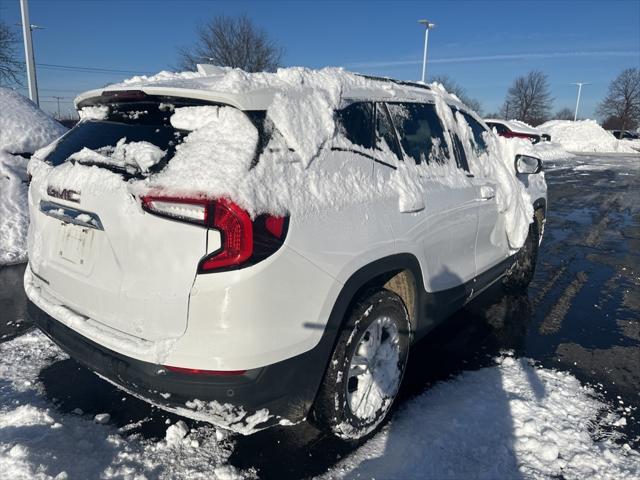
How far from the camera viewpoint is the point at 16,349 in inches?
141

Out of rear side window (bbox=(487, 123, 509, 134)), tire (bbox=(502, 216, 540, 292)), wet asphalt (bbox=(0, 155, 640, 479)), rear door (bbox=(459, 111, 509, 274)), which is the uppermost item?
rear side window (bbox=(487, 123, 509, 134))

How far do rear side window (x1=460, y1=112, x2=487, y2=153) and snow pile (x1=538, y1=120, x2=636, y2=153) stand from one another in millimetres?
44375

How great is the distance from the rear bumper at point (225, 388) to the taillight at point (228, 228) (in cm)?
49

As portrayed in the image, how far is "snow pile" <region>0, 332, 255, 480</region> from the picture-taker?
2246mm

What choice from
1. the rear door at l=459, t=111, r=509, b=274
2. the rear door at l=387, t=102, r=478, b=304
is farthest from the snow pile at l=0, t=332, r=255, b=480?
the rear door at l=459, t=111, r=509, b=274

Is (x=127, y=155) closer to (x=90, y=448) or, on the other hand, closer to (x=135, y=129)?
(x=135, y=129)

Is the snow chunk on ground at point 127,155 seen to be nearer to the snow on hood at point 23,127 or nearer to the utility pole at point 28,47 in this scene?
the snow on hood at point 23,127

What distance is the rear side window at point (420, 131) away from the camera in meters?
2.90

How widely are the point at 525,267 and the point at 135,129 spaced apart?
4.47 meters

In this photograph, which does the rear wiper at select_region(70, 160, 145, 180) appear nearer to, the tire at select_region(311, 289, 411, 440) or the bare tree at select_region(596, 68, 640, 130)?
the tire at select_region(311, 289, 411, 440)

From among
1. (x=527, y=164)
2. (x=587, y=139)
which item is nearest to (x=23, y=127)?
(x=527, y=164)

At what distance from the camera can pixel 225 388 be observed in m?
1.90

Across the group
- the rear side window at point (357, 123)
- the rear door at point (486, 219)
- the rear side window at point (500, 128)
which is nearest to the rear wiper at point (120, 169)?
the rear side window at point (357, 123)

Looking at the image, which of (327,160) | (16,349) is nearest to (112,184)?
(327,160)
